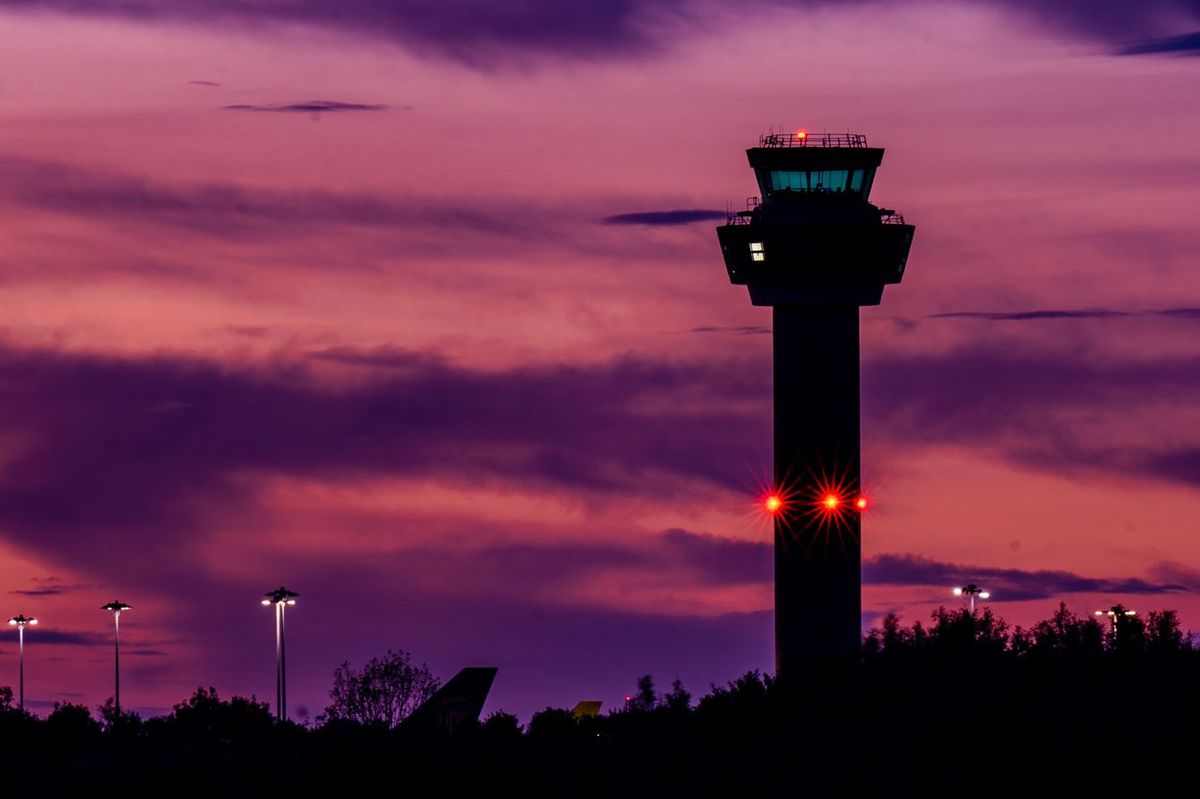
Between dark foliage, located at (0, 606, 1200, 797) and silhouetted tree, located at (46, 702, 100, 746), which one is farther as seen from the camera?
silhouetted tree, located at (46, 702, 100, 746)

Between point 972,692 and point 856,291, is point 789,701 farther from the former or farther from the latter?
point 856,291

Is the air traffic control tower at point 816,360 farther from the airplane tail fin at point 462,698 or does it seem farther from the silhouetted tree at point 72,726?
the silhouetted tree at point 72,726

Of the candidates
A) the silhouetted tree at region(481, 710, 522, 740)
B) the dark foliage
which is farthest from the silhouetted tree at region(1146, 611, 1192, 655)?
the silhouetted tree at region(481, 710, 522, 740)

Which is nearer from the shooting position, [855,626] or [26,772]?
[26,772]

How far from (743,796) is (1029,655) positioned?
21.5 metres

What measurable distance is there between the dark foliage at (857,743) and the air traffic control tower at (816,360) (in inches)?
292

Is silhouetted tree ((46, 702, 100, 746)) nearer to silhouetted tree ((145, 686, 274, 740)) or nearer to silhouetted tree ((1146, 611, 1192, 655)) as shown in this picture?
silhouetted tree ((145, 686, 274, 740))

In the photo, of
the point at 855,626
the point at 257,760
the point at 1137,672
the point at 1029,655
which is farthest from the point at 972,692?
the point at 855,626

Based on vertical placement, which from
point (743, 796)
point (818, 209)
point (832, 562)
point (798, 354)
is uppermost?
point (818, 209)

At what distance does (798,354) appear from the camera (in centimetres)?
11750

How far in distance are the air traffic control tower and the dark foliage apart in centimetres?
741

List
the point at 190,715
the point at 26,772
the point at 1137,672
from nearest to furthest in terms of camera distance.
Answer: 1. the point at 1137,672
2. the point at 26,772
3. the point at 190,715

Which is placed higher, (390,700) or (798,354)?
(798,354)

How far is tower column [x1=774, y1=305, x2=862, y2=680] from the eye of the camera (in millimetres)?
117188
